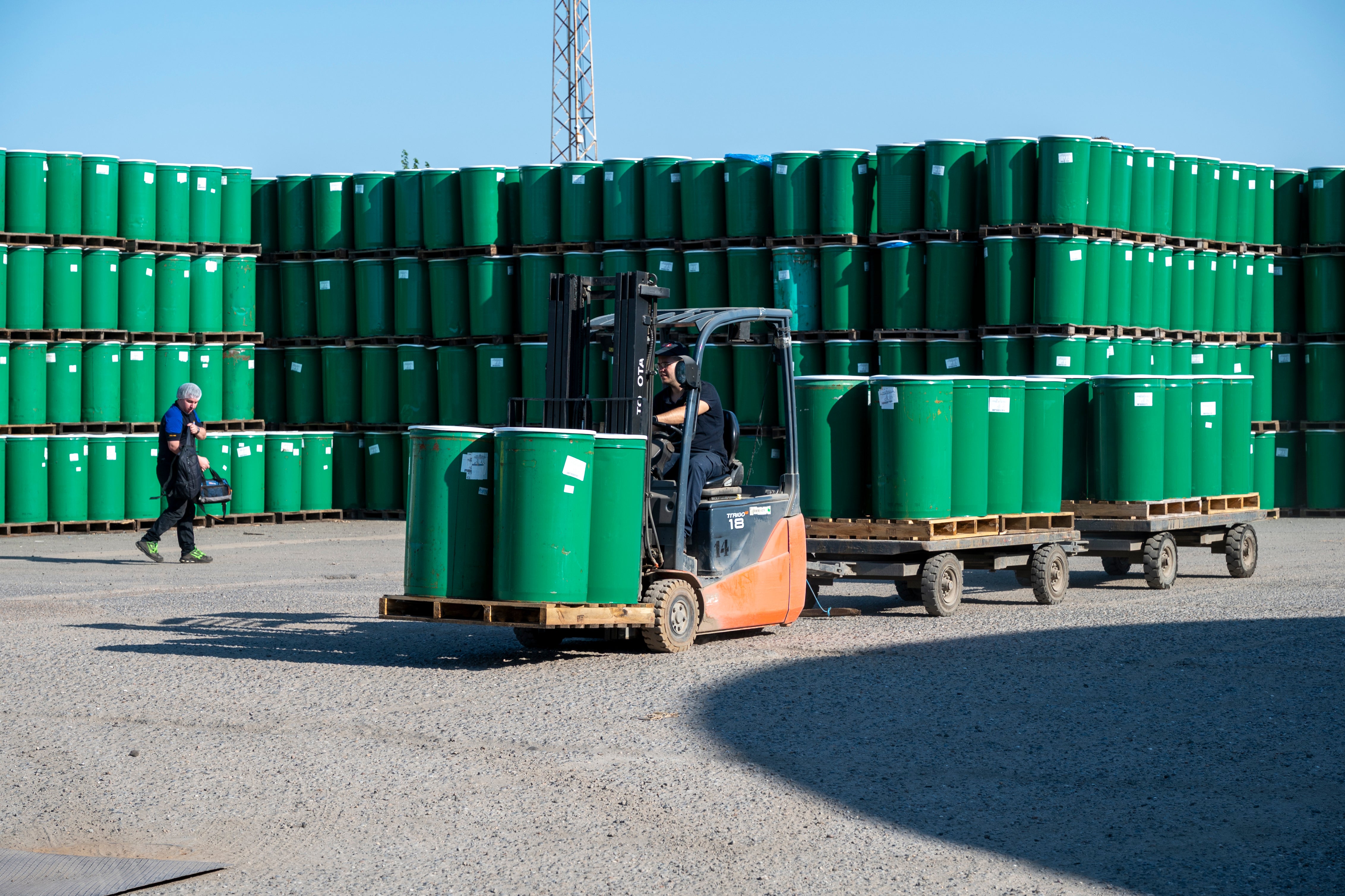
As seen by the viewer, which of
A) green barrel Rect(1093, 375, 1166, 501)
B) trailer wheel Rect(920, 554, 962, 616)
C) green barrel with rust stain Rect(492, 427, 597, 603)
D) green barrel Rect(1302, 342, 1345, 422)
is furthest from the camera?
green barrel Rect(1302, 342, 1345, 422)

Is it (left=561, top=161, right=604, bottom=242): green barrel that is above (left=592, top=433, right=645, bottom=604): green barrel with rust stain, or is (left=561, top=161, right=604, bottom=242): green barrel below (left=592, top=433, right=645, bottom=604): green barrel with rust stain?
above

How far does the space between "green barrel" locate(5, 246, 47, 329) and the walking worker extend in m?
4.42

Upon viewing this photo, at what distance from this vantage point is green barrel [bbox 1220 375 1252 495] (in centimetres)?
1236

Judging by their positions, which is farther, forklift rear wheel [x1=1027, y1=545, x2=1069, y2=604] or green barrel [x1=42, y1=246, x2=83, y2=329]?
green barrel [x1=42, y1=246, x2=83, y2=329]

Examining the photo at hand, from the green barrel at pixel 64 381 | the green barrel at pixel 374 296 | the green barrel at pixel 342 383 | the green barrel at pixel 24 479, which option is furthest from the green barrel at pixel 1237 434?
the green barrel at pixel 64 381

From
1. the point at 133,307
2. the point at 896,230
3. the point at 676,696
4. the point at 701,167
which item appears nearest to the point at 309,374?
the point at 133,307

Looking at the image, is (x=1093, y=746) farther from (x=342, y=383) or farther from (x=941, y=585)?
(x=342, y=383)

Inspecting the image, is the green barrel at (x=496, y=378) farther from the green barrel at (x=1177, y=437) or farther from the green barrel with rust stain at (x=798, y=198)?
the green barrel at (x=1177, y=437)

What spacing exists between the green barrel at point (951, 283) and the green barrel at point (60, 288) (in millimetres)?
9110

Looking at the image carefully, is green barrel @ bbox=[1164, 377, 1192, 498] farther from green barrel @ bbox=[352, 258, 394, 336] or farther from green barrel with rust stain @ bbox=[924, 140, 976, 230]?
green barrel @ bbox=[352, 258, 394, 336]

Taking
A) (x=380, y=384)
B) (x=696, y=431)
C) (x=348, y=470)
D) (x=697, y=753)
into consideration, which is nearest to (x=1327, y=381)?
(x=380, y=384)

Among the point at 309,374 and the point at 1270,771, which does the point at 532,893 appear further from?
the point at 309,374

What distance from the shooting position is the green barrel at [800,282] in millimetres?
16016

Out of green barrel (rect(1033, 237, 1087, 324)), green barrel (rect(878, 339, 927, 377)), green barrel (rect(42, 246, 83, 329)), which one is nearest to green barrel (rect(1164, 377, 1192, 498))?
green barrel (rect(1033, 237, 1087, 324))
